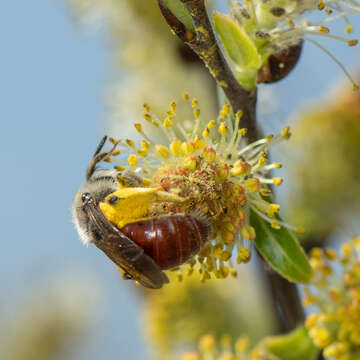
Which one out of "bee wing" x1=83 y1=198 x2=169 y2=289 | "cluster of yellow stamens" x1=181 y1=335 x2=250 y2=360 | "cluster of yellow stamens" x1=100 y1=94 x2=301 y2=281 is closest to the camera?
"bee wing" x1=83 y1=198 x2=169 y2=289

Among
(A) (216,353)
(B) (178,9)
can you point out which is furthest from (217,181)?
(A) (216,353)

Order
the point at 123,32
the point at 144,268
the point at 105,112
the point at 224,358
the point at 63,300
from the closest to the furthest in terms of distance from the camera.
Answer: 1. the point at 144,268
2. the point at 224,358
3. the point at 123,32
4. the point at 105,112
5. the point at 63,300

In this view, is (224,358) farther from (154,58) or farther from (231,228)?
(154,58)

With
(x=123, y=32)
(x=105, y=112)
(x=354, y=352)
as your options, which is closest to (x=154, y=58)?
(x=123, y=32)

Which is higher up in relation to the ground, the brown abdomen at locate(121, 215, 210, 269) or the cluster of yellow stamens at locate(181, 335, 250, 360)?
the brown abdomen at locate(121, 215, 210, 269)

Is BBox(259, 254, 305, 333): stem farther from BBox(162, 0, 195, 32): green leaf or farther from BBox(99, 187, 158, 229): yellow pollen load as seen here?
BBox(162, 0, 195, 32): green leaf

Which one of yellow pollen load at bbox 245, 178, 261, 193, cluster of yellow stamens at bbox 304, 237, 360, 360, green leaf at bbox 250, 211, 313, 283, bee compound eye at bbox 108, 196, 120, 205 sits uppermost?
bee compound eye at bbox 108, 196, 120, 205

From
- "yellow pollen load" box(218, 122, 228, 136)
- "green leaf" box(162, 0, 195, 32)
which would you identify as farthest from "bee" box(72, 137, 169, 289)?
"green leaf" box(162, 0, 195, 32)

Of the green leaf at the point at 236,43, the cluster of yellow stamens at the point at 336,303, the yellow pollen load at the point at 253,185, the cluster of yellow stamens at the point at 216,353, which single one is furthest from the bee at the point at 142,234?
the cluster of yellow stamens at the point at 216,353
